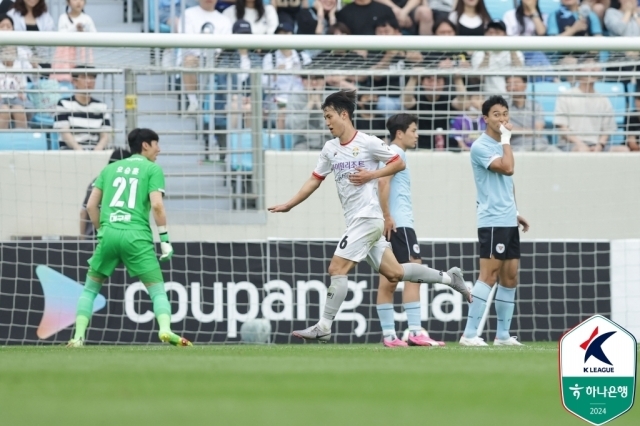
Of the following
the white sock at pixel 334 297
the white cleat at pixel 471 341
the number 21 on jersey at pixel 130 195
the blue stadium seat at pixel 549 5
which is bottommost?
the white cleat at pixel 471 341

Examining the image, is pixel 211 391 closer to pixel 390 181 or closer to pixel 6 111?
pixel 390 181

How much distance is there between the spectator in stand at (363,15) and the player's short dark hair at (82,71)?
348cm

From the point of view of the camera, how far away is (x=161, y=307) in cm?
1084

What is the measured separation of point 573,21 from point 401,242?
7070mm

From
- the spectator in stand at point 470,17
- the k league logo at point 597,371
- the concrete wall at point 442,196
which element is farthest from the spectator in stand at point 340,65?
the k league logo at point 597,371

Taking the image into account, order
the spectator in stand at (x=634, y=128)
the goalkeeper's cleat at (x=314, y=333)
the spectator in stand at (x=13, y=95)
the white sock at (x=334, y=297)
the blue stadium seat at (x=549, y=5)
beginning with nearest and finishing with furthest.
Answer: the goalkeeper's cleat at (x=314, y=333) → the white sock at (x=334, y=297) → the spectator in stand at (x=13, y=95) → the spectator in stand at (x=634, y=128) → the blue stadium seat at (x=549, y=5)

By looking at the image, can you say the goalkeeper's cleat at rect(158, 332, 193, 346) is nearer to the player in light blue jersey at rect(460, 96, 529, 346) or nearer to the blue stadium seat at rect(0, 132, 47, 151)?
the player in light blue jersey at rect(460, 96, 529, 346)

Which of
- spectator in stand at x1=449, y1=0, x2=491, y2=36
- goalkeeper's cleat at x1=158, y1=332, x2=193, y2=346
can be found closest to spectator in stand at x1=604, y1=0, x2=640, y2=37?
spectator in stand at x1=449, y1=0, x2=491, y2=36

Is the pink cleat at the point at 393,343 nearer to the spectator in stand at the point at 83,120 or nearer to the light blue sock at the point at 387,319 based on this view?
the light blue sock at the point at 387,319

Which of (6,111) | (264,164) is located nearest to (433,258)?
(264,164)

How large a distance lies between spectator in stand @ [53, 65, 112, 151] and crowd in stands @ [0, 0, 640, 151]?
1 centimetres

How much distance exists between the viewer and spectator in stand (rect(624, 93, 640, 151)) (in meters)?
14.6

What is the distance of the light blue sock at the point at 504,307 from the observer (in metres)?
10.9

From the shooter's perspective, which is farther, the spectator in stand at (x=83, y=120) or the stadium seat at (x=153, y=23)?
the stadium seat at (x=153, y=23)
